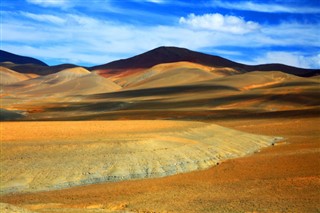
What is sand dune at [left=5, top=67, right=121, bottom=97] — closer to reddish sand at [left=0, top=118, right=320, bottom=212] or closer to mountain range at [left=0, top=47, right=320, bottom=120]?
mountain range at [left=0, top=47, right=320, bottom=120]

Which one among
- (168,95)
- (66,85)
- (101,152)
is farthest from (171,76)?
(101,152)

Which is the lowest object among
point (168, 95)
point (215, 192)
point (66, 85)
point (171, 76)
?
point (215, 192)

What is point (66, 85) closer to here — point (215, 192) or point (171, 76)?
point (171, 76)

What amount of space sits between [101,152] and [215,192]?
8.30 metres

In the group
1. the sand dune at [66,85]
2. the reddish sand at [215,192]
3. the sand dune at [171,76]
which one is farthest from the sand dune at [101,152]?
the sand dune at [66,85]

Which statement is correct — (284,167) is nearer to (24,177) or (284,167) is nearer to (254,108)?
(24,177)

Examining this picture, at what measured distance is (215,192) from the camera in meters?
19.5

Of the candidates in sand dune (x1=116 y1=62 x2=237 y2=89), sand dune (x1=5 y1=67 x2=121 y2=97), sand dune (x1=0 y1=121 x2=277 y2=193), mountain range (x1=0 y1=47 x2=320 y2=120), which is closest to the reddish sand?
sand dune (x1=0 y1=121 x2=277 y2=193)

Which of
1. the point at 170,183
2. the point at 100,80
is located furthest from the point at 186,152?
the point at 100,80

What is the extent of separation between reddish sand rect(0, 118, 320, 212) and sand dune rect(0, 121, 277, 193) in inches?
42.6

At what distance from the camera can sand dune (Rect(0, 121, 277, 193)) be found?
2269 centimetres

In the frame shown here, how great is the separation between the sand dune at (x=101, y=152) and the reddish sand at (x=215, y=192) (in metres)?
1.08

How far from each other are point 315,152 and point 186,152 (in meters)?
Result: 8.44

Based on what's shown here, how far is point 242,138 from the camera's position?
119 feet
